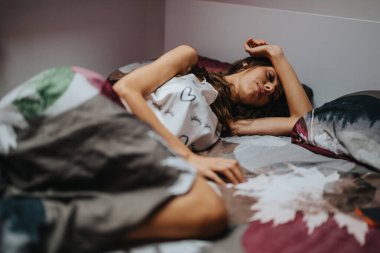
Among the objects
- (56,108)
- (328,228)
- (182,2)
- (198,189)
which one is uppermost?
(182,2)

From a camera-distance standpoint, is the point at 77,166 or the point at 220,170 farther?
the point at 220,170

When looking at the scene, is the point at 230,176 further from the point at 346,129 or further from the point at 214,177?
the point at 346,129

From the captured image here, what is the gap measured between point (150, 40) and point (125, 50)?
20 centimetres

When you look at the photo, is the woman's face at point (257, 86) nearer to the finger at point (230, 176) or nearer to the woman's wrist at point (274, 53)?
the woman's wrist at point (274, 53)

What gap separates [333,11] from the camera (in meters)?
1.64

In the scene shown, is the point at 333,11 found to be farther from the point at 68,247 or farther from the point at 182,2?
the point at 68,247

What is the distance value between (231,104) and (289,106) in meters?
0.26

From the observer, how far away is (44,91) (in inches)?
31.8

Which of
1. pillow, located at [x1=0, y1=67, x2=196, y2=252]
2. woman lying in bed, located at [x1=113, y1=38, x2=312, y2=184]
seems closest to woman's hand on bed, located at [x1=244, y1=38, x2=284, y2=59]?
woman lying in bed, located at [x1=113, y1=38, x2=312, y2=184]

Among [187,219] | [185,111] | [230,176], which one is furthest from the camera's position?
[185,111]

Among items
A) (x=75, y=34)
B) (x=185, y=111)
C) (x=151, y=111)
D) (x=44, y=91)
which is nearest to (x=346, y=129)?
(x=185, y=111)

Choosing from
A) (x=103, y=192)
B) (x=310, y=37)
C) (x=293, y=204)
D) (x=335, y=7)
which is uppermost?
(x=335, y=7)

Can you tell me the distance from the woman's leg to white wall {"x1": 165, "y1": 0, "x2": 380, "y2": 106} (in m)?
1.11

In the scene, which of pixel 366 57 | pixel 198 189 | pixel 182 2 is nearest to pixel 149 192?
pixel 198 189
